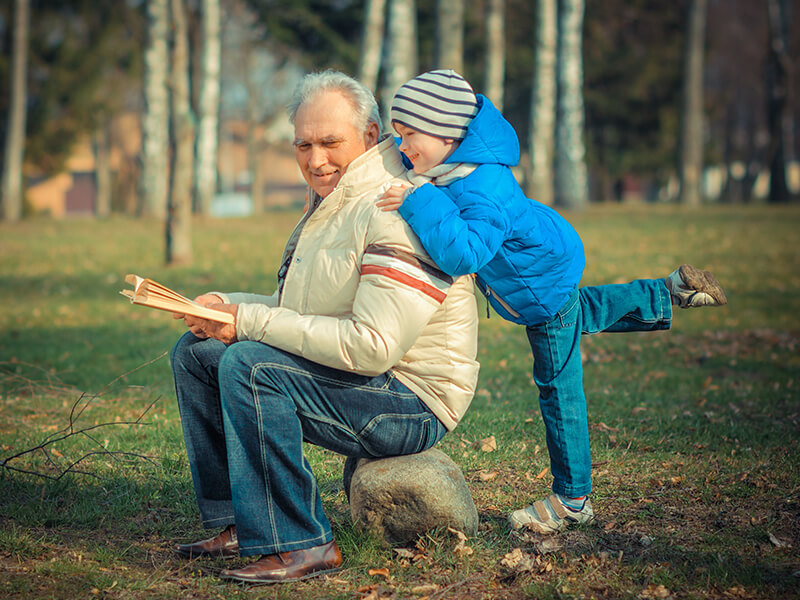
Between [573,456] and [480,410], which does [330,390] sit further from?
[480,410]

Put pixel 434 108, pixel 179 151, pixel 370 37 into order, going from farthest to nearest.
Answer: pixel 370 37 → pixel 179 151 → pixel 434 108

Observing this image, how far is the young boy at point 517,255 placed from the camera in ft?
10.6

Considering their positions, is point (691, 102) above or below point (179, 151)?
above

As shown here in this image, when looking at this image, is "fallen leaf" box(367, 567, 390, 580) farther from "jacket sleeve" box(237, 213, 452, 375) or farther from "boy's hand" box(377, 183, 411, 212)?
"boy's hand" box(377, 183, 411, 212)

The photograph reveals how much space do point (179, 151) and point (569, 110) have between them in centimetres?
1262

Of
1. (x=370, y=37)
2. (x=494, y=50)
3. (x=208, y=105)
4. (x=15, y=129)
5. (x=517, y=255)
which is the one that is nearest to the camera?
(x=517, y=255)

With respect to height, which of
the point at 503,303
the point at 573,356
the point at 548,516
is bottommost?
the point at 548,516

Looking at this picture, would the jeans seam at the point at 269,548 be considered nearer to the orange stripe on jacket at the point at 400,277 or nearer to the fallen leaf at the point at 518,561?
the fallen leaf at the point at 518,561

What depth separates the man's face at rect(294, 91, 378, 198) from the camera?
136 inches

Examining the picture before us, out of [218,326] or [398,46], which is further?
[398,46]

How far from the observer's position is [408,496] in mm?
3561

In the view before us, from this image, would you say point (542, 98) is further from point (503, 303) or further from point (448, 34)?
point (503, 303)

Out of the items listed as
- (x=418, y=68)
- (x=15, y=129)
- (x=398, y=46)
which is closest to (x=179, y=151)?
(x=398, y=46)

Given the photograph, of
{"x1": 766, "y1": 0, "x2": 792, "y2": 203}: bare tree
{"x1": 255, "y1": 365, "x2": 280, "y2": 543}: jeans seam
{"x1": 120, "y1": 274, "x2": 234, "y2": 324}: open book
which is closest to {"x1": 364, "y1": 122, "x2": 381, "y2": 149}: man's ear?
{"x1": 120, "y1": 274, "x2": 234, "y2": 324}: open book
